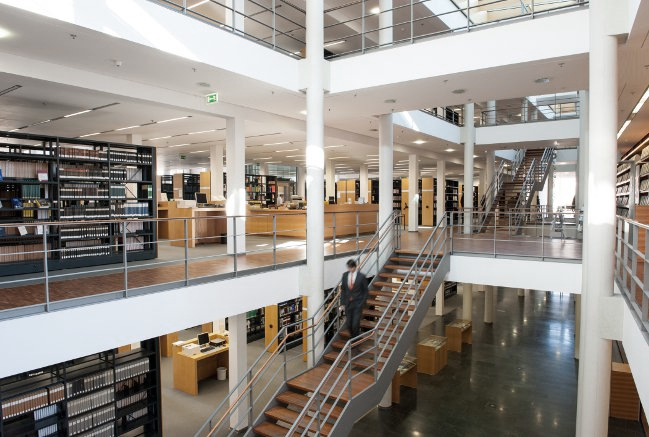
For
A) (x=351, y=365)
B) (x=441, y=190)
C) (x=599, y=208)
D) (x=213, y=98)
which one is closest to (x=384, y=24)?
(x=213, y=98)

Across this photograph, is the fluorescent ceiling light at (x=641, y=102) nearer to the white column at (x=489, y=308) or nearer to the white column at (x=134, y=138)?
the white column at (x=489, y=308)

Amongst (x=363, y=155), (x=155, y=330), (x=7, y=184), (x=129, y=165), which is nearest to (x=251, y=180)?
(x=363, y=155)

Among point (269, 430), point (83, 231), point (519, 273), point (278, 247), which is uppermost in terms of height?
point (83, 231)

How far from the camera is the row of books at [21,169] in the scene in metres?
5.20

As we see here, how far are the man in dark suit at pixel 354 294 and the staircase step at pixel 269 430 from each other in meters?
1.45

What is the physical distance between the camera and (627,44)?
14.3 ft

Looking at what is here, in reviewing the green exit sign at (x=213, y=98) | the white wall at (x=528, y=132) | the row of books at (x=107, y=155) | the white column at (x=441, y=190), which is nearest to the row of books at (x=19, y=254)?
the row of books at (x=107, y=155)

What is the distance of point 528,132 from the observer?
10750 mm

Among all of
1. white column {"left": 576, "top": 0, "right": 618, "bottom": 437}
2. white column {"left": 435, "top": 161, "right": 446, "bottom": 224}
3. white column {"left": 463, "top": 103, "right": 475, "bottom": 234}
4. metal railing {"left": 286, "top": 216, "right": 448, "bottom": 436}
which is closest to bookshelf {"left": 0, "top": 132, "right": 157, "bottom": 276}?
metal railing {"left": 286, "top": 216, "right": 448, "bottom": 436}

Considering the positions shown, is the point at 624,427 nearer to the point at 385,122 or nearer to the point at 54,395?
the point at 385,122

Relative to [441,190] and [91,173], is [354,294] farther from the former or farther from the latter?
[441,190]

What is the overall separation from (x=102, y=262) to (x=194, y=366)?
2.84m

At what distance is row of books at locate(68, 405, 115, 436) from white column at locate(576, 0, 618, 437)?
544cm

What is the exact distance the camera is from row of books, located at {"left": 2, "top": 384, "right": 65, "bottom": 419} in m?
4.54
